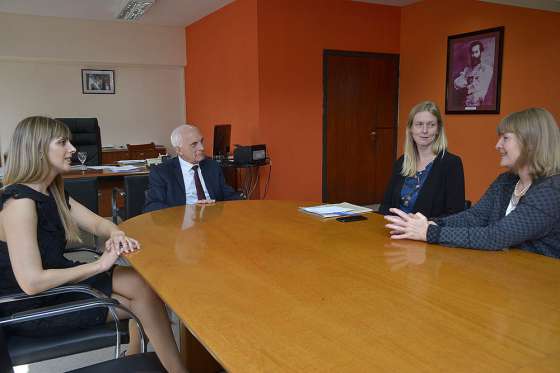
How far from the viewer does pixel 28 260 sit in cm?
171

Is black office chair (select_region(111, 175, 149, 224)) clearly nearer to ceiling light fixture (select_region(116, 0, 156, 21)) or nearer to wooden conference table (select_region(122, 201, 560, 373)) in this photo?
wooden conference table (select_region(122, 201, 560, 373))

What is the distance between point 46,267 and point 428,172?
A: 2084 mm

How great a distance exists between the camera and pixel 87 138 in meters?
5.66

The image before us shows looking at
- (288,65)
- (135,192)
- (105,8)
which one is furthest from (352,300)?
(105,8)

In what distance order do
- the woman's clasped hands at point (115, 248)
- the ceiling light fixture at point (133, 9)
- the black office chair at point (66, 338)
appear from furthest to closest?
the ceiling light fixture at point (133, 9) → the woman's clasped hands at point (115, 248) → the black office chair at point (66, 338)

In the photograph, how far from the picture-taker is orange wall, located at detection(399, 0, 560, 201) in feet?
16.3

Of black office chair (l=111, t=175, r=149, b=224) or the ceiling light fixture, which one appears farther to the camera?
the ceiling light fixture

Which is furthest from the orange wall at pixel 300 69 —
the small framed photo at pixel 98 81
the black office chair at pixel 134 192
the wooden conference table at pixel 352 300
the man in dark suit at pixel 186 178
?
the wooden conference table at pixel 352 300

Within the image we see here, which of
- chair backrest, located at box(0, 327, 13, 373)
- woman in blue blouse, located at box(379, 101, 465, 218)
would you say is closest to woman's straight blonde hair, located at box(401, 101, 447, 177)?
woman in blue blouse, located at box(379, 101, 465, 218)

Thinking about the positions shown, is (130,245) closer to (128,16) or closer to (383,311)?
(383,311)

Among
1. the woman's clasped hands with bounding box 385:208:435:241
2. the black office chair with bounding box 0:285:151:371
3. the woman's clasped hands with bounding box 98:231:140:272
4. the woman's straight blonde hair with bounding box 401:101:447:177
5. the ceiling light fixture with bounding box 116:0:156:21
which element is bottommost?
the black office chair with bounding box 0:285:151:371

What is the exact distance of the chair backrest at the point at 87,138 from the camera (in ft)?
18.4

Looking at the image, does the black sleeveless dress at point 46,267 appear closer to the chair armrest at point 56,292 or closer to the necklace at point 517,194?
the chair armrest at point 56,292

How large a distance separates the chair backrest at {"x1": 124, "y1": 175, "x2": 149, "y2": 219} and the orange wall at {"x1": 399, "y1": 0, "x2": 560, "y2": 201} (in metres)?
3.99
